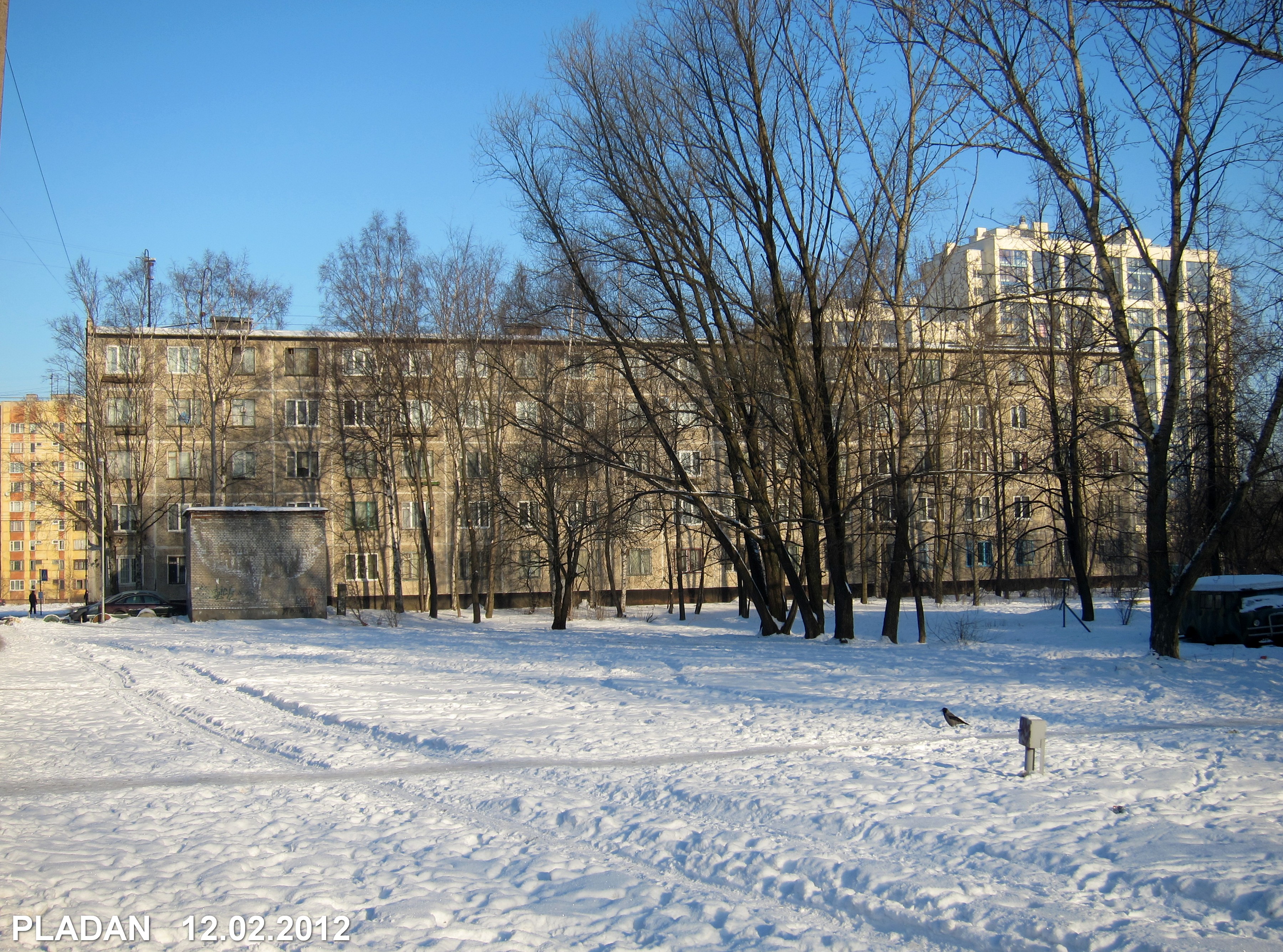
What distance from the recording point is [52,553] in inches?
4680

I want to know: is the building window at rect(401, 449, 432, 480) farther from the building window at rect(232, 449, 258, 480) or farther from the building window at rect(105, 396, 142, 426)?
the building window at rect(105, 396, 142, 426)

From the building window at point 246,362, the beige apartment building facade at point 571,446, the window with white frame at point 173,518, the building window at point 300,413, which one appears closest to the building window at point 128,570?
the beige apartment building facade at point 571,446

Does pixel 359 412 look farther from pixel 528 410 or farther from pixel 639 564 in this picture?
pixel 639 564

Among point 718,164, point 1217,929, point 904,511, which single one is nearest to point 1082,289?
point 904,511

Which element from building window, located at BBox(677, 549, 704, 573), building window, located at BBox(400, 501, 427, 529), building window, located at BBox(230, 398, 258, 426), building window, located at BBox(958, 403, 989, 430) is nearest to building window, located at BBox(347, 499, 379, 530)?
building window, located at BBox(400, 501, 427, 529)

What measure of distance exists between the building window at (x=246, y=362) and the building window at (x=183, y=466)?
5.04 metres

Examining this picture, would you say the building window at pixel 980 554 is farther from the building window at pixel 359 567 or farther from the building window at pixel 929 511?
the building window at pixel 359 567

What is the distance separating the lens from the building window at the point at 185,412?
5049 cm

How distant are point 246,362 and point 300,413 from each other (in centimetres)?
391

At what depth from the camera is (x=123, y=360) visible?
48.0 m

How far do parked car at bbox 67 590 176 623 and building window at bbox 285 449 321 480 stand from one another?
37.2 ft

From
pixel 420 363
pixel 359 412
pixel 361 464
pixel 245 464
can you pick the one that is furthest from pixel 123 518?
pixel 420 363

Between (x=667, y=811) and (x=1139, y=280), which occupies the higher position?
(x=1139, y=280)

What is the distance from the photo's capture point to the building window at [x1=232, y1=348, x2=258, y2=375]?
5034 cm
